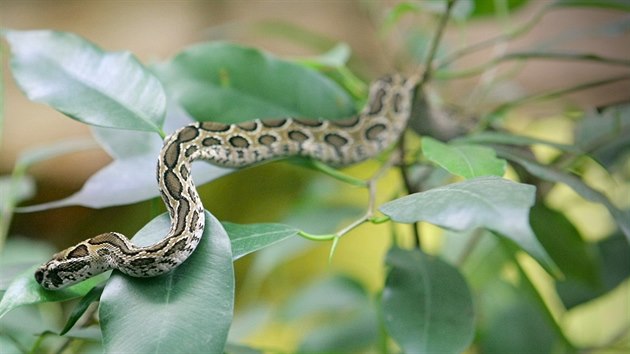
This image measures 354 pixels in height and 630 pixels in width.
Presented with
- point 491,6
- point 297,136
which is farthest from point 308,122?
point 491,6

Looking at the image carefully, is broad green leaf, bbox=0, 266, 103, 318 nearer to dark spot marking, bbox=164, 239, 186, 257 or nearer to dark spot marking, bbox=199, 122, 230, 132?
dark spot marking, bbox=164, 239, 186, 257

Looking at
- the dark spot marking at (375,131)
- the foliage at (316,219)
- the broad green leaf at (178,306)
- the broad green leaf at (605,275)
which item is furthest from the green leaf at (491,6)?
the broad green leaf at (178,306)

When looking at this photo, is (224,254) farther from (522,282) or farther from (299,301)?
(299,301)

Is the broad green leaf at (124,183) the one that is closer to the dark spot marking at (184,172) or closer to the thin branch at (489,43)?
the dark spot marking at (184,172)

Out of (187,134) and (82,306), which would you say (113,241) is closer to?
(82,306)

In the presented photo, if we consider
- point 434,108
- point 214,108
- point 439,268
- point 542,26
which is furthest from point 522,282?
point 542,26

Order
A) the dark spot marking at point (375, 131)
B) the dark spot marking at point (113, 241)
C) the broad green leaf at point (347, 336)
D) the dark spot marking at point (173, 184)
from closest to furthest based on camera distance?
1. the dark spot marking at point (113, 241)
2. the dark spot marking at point (173, 184)
3. the dark spot marking at point (375, 131)
4. the broad green leaf at point (347, 336)
